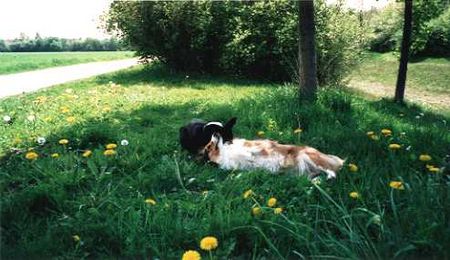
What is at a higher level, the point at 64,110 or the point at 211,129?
the point at 211,129

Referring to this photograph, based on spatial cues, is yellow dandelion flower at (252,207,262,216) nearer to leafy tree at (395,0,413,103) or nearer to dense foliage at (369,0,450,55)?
leafy tree at (395,0,413,103)

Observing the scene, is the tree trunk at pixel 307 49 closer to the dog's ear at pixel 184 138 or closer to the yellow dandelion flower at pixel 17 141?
the dog's ear at pixel 184 138

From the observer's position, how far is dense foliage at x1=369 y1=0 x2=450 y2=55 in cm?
1515

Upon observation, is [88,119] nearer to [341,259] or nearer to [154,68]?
[341,259]

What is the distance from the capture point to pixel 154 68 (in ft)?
52.6

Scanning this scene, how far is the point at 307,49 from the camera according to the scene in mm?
8281

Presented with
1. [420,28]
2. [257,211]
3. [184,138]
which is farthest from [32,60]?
[257,211]

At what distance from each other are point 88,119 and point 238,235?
4288 millimetres

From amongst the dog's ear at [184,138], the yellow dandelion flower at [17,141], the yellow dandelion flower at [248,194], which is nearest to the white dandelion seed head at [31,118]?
the yellow dandelion flower at [17,141]

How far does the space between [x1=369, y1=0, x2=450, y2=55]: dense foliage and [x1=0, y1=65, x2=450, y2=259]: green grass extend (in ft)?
29.6

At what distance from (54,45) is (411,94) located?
13420mm

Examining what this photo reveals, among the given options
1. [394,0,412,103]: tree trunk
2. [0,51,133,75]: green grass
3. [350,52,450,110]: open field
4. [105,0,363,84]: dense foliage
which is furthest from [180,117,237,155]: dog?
[0,51,133,75]: green grass

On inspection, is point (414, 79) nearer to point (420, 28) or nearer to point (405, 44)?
point (420, 28)

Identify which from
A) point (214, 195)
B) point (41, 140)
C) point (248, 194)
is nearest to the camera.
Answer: point (248, 194)
